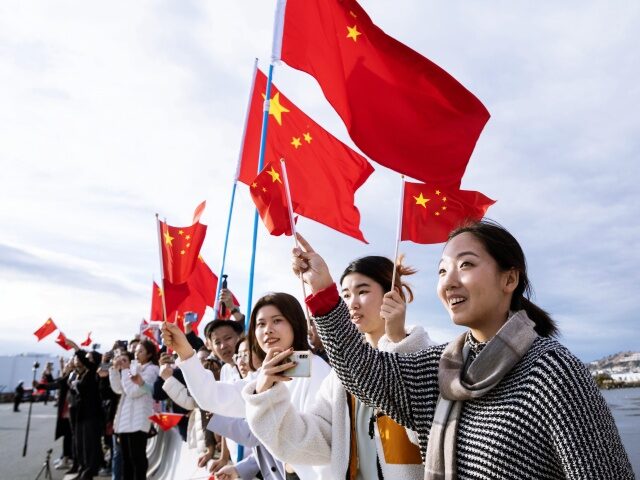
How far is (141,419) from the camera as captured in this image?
759cm

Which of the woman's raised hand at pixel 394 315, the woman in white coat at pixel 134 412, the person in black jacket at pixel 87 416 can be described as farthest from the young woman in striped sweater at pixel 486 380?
the person in black jacket at pixel 87 416

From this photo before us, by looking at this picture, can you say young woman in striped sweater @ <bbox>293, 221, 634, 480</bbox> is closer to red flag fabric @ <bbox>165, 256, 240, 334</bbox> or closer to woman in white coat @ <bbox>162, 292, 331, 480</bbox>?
woman in white coat @ <bbox>162, 292, 331, 480</bbox>

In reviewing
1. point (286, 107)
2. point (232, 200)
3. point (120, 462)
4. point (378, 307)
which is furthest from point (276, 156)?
point (120, 462)

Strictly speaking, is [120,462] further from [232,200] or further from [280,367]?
[280,367]

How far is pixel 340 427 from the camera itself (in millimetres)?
2346

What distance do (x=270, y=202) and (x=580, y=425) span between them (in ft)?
10.3

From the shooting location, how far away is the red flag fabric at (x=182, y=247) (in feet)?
16.6

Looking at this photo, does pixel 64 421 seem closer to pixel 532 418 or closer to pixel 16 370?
pixel 532 418

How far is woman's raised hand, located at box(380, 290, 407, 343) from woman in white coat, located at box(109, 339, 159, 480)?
19.8 ft

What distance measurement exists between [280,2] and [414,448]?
4.39m

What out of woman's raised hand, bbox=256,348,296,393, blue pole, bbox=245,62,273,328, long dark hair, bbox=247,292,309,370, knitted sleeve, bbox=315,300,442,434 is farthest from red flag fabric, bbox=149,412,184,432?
knitted sleeve, bbox=315,300,442,434

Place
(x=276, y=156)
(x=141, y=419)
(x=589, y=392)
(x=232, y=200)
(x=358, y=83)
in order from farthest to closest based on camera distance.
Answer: (x=141, y=419) < (x=232, y=200) < (x=276, y=156) < (x=358, y=83) < (x=589, y=392)

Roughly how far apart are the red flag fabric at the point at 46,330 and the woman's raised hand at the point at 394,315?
Result: 14.4 metres

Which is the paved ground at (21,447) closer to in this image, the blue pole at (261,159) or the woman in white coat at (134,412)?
the woman in white coat at (134,412)
